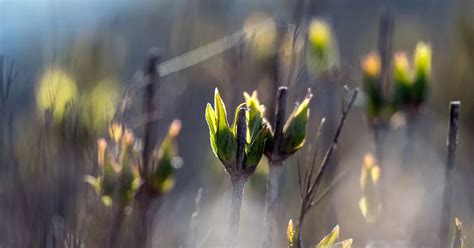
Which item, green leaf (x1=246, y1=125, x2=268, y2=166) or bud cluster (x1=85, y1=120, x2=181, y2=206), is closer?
green leaf (x1=246, y1=125, x2=268, y2=166)

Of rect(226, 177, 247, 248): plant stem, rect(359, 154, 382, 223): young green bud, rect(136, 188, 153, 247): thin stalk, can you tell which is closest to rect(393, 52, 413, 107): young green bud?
rect(359, 154, 382, 223): young green bud

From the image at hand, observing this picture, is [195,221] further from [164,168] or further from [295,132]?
[164,168]

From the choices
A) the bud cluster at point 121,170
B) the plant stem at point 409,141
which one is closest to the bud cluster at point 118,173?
the bud cluster at point 121,170

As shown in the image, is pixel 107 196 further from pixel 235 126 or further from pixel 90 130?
pixel 235 126

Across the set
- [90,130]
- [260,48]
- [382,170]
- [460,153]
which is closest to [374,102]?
[382,170]

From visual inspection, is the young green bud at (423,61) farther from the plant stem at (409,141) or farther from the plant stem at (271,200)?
the plant stem at (271,200)

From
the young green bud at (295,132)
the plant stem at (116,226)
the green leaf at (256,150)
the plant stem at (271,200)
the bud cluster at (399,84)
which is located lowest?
the plant stem at (116,226)

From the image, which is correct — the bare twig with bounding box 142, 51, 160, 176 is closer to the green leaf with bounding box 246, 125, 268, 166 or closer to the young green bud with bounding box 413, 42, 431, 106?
the green leaf with bounding box 246, 125, 268, 166
